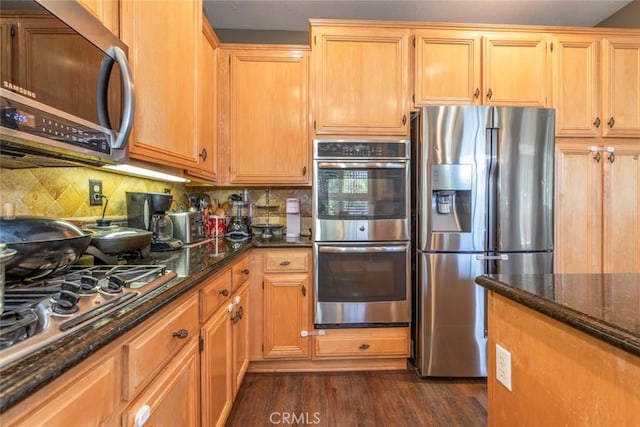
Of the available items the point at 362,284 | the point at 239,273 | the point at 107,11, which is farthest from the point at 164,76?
the point at 362,284

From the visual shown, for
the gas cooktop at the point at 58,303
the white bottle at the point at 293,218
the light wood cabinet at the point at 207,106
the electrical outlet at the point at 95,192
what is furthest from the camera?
the white bottle at the point at 293,218

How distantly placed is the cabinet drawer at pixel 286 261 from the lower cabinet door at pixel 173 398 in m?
0.99

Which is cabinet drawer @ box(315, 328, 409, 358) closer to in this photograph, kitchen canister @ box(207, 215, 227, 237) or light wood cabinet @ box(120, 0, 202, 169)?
kitchen canister @ box(207, 215, 227, 237)

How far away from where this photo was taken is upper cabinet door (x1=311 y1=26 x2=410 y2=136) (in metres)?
2.17

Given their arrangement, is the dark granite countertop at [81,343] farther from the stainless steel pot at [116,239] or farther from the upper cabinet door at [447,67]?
the upper cabinet door at [447,67]

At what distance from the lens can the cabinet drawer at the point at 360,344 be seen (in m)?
2.13

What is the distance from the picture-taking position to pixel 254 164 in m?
2.31

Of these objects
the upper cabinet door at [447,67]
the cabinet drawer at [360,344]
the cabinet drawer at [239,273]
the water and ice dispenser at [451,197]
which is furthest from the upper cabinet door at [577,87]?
the cabinet drawer at [239,273]

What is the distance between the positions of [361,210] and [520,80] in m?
1.49

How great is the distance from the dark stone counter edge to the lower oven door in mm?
1225

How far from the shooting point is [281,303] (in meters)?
2.12

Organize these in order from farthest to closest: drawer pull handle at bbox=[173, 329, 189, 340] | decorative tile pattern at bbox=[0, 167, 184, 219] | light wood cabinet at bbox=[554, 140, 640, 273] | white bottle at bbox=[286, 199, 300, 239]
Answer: white bottle at bbox=[286, 199, 300, 239], light wood cabinet at bbox=[554, 140, 640, 273], decorative tile pattern at bbox=[0, 167, 184, 219], drawer pull handle at bbox=[173, 329, 189, 340]

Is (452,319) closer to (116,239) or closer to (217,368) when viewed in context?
(217,368)

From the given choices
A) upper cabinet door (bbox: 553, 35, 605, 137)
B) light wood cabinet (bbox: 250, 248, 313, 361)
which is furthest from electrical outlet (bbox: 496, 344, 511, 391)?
upper cabinet door (bbox: 553, 35, 605, 137)
